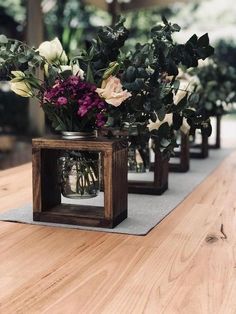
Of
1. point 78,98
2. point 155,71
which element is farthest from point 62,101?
point 155,71

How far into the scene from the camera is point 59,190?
1.75m

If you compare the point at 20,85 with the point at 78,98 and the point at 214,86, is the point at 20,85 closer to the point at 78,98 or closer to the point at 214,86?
the point at 78,98

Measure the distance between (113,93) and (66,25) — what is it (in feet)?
22.2

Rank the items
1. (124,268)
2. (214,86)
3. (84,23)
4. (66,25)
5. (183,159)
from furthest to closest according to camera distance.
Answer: (84,23) → (66,25) → (214,86) → (183,159) → (124,268)

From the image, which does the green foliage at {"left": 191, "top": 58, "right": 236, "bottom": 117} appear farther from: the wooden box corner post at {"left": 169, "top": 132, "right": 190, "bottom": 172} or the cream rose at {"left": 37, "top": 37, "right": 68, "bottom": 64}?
the cream rose at {"left": 37, "top": 37, "right": 68, "bottom": 64}

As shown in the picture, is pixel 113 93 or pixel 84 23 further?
pixel 84 23

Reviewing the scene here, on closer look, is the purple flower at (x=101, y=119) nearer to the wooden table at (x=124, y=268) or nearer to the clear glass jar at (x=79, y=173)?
the clear glass jar at (x=79, y=173)

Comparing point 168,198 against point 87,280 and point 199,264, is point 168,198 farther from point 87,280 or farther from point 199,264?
point 87,280

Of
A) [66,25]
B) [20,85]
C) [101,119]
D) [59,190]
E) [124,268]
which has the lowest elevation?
[124,268]

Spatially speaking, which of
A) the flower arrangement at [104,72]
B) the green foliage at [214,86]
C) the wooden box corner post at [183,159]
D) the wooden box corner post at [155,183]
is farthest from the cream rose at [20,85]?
the green foliage at [214,86]

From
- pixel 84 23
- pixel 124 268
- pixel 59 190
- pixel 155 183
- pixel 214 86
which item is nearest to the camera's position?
pixel 124 268

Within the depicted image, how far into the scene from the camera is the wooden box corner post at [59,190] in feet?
5.10

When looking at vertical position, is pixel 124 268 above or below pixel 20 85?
below

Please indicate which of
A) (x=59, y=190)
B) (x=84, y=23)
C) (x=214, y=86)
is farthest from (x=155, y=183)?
(x=84, y=23)
